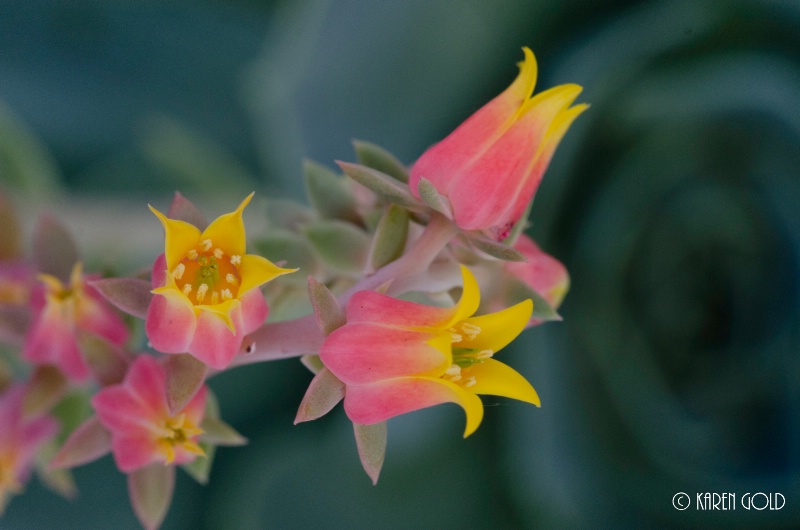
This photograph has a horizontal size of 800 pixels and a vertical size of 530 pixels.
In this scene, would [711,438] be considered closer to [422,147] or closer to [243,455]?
[422,147]

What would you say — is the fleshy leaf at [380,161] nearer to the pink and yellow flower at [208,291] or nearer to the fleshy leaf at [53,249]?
the pink and yellow flower at [208,291]

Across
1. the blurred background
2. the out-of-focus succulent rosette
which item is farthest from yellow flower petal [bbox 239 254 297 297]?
the out-of-focus succulent rosette

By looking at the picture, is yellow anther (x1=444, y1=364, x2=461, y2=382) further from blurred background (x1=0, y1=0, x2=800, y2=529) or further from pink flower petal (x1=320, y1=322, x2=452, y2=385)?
blurred background (x1=0, y1=0, x2=800, y2=529)

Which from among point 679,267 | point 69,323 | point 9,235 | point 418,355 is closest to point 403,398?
point 418,355

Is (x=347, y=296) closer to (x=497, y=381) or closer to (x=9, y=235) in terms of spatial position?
(x=497, y=381)

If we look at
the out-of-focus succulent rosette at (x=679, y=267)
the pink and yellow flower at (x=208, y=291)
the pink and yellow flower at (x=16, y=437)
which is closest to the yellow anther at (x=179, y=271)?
the pink and yellow flower at (x=208, y=291)

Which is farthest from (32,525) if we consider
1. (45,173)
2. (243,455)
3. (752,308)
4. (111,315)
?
(752,308)
